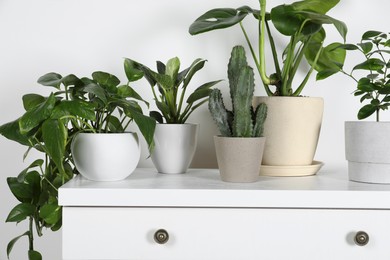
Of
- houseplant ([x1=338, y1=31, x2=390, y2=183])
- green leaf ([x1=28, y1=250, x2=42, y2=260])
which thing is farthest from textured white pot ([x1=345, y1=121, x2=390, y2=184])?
green leaf ([x1=28, y1=250, x2=42, y2=260])

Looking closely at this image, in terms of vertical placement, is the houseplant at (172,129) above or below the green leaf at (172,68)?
below

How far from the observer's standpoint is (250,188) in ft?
3.72

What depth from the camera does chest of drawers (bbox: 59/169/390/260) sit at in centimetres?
111

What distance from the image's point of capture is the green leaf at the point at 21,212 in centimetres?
124

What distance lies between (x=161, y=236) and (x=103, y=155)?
0.74 ft

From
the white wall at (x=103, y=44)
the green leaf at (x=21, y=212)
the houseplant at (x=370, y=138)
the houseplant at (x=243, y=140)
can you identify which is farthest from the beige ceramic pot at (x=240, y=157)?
the green leaf at (x=21, y=212)

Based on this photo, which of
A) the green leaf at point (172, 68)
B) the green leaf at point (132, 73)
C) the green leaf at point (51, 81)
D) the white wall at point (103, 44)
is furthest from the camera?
the white wall at point (103, 44)

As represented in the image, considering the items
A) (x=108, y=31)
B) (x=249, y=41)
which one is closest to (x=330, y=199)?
(x=249, y=41)

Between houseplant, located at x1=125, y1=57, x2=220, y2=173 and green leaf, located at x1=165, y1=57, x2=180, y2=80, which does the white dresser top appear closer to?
houseplant, located at x1=125, y1=57, x2=220, y2=173

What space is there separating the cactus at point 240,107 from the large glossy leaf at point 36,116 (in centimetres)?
39

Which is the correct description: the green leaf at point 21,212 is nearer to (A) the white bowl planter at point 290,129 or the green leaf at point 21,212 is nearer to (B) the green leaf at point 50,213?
(B) the green leaf at point 50,213

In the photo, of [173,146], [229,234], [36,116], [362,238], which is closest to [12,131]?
[36,116]

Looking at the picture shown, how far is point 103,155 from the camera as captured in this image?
1.18m

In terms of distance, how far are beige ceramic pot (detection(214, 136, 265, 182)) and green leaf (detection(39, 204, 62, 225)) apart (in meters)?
0.40
